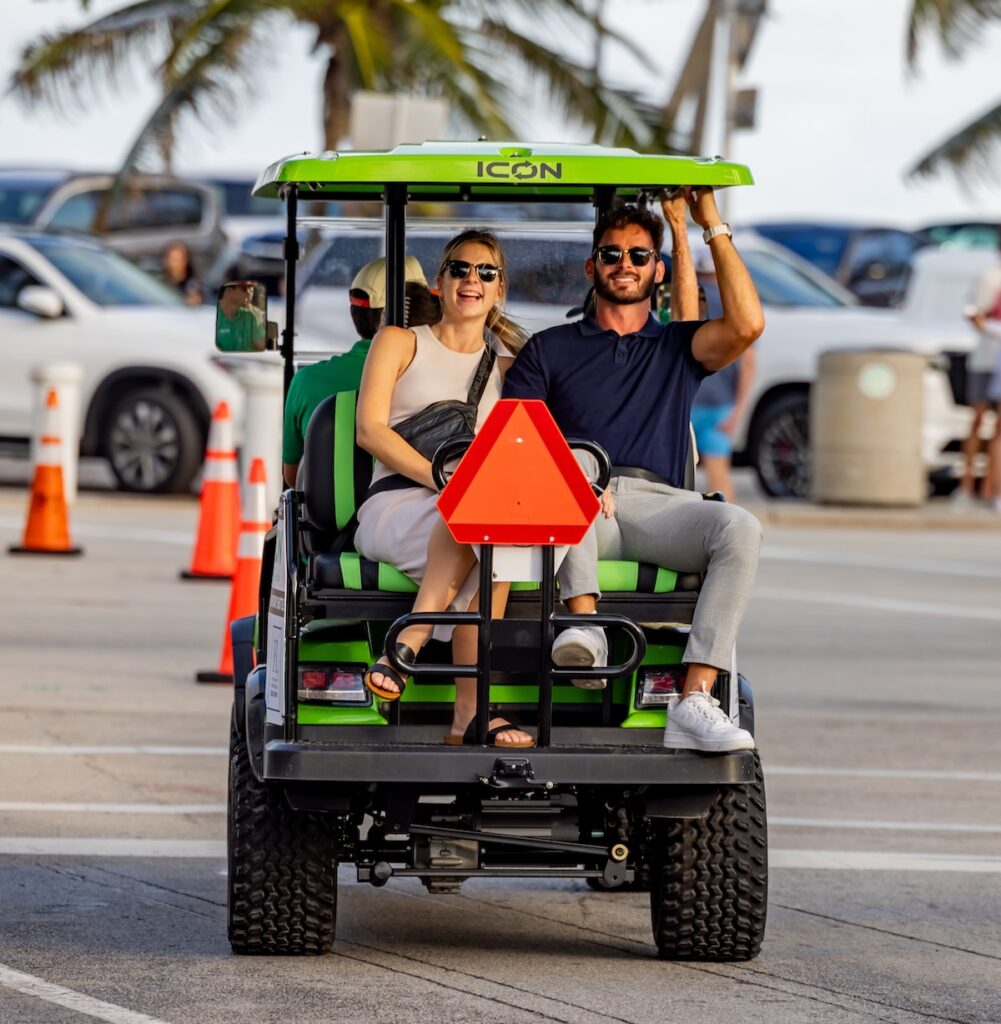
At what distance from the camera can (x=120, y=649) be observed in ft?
40.5

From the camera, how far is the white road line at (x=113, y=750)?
31.6 ft

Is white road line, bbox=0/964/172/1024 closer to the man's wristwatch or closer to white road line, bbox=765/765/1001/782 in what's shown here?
the man's wristwatch

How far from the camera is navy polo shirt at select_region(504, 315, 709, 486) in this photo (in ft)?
22.1

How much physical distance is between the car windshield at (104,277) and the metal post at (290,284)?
1220cm

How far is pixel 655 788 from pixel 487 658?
568mm

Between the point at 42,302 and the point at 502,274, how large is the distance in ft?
42.2

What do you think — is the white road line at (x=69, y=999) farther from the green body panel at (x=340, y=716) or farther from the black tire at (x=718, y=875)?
the black tire at (x=718, y=875)

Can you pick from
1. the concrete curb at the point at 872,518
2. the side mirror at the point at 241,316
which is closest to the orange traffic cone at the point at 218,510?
the concrete curb at the point at 872,518

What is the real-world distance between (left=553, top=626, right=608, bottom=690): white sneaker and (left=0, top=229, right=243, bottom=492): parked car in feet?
42.2

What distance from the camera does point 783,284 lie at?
21109mm

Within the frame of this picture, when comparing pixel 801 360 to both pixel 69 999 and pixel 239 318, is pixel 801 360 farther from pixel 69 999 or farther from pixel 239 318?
pixel 69 999

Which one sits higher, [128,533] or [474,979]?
[128,533]

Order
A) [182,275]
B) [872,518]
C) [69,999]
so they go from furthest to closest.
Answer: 1. [182,275]
2. [872,518]
3. [69,999]

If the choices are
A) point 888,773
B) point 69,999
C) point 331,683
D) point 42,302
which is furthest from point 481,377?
point 42,302
